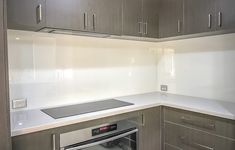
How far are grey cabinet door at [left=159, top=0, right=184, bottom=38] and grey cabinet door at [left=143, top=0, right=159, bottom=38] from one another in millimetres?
55

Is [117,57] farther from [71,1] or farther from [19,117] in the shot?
[19,117]

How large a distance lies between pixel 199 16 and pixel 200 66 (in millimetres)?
584

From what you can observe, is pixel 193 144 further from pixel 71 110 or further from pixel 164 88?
pixel 71 110

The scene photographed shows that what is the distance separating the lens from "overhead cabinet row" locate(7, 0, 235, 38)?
1.42 metres

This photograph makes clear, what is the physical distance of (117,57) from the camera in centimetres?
219

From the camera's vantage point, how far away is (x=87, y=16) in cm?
163

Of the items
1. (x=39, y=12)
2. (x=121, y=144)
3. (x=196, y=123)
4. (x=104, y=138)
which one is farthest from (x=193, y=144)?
(x=39, y=12)

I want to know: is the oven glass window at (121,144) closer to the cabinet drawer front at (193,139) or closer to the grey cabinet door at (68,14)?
the cabinet drawer front at (193,139)

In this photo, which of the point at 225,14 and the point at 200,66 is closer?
the point at 225,14

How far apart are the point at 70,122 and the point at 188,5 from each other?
153cm

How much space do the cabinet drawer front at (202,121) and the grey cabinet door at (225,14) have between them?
2.57 ft

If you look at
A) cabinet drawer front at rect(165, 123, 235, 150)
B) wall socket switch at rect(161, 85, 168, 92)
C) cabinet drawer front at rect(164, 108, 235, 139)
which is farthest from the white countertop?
wall socket switch at rect(161, 85, 168, 92)

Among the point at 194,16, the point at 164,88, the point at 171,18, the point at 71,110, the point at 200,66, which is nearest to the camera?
the point at 71,110

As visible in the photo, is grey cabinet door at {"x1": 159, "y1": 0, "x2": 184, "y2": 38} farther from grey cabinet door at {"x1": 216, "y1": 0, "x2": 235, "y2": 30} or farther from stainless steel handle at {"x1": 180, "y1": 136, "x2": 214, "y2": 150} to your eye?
stainless steel handle at {"x1": 180, "y1": 136, "x2": 214, "y2": 150}
